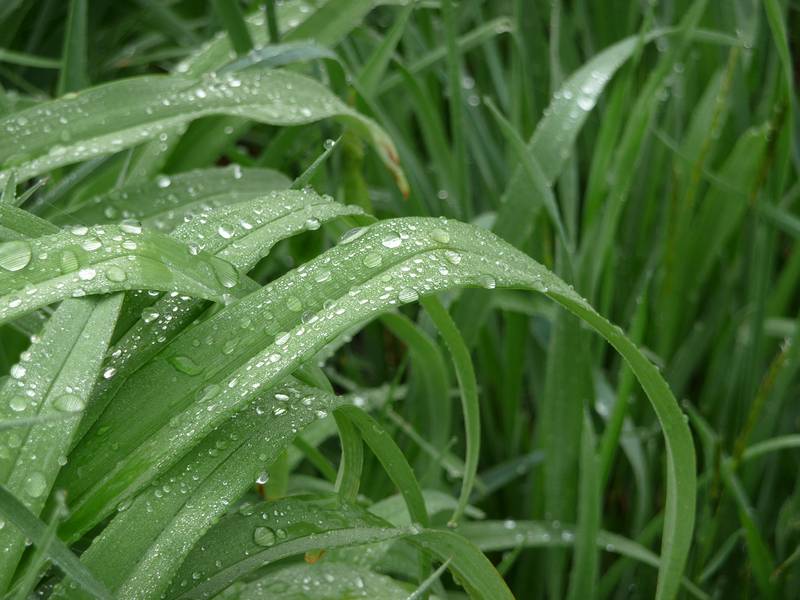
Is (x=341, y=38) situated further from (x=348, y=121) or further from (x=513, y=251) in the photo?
(x=513, y=251)

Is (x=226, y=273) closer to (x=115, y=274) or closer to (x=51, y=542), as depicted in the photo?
(x=115, y=274)

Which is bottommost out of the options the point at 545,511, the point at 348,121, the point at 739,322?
the point at 545,511

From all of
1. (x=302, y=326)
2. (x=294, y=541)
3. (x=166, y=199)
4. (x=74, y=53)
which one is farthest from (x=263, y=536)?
(x=74, y=53)

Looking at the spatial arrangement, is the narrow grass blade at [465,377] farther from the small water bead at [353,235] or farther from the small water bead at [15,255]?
the small water bead at [15,255]

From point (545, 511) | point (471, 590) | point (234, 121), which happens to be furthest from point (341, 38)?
point (471, 590)

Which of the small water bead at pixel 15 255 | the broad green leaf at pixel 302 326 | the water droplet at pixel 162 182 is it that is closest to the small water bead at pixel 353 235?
the broad green leaf at pixel 302 326

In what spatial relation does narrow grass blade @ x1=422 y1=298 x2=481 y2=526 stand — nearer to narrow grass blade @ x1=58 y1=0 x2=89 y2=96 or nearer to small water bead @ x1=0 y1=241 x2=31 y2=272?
small water bead @ x1=0 y1=241 x2=31 y2=272

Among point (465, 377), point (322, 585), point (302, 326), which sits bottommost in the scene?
point (322, 585)
